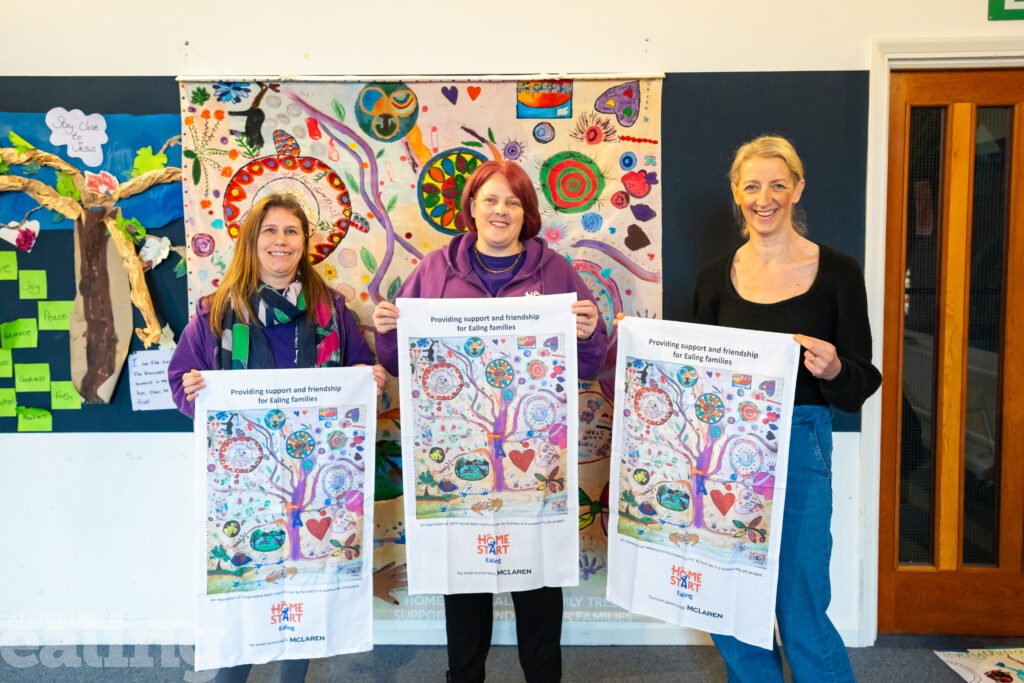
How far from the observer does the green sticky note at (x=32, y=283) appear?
2.54 meters

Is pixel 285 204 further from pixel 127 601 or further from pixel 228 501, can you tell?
pixel 127 601

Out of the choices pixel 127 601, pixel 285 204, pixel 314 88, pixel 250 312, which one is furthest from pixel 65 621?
pixel 314 88

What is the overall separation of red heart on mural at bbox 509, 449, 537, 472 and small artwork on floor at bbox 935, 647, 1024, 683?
173cm

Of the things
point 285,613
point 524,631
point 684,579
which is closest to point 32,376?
point 285,613

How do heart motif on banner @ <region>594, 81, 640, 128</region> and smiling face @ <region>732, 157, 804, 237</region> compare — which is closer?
smiling face @ <region>732, 157, 804, 237</region>

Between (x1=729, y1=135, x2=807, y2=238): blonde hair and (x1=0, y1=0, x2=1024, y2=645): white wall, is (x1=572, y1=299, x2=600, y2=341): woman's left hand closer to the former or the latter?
(x1=729, y1=135, x2=807, y2=238): blonde hair

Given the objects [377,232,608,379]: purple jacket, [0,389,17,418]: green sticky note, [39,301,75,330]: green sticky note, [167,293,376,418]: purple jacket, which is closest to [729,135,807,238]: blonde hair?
[377,232,608,379]: purple jacket

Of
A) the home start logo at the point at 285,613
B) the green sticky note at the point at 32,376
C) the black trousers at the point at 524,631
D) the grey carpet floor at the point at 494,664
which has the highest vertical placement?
the green sticky note at the point at 32,376

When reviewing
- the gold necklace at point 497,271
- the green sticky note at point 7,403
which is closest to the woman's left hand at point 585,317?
the gold necklace at point 497,271

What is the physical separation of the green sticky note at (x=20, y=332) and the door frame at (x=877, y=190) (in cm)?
308

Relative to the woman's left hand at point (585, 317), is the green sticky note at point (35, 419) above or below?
below

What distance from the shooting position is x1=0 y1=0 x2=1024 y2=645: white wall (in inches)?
95.1

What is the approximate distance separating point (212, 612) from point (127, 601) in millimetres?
996

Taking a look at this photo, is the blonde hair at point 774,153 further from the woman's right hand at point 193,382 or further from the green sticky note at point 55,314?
the green sticky note at point 55,314
